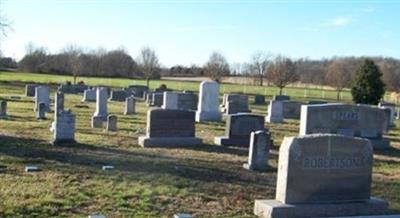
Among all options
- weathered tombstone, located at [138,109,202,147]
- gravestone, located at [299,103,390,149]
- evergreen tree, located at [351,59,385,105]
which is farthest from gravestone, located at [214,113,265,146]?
evergreen tree, located at [351,59,385,105]

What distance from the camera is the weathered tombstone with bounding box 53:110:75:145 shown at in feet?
53.4

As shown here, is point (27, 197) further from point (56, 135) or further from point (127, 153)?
point (56, 135)

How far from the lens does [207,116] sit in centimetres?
2591

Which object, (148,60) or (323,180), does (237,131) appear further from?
(148,60)

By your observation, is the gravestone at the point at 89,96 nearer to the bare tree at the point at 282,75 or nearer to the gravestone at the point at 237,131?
the gravestone at the point at 237,131

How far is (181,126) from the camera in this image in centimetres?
1767

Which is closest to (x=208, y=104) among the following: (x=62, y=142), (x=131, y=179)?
(x=62, y=142)

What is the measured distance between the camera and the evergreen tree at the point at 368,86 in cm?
4025

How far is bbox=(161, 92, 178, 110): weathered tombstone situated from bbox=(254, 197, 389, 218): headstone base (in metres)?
19.2

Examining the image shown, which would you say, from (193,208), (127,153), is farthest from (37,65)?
(193,208)

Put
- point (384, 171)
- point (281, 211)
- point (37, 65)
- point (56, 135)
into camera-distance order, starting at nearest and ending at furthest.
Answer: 1. point (281, 211)
2. point (384, 171)
3. point (56, 135)
4. point (37, 65)

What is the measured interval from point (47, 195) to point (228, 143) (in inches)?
347

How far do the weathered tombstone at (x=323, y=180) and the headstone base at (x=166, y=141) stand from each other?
26.2 ft

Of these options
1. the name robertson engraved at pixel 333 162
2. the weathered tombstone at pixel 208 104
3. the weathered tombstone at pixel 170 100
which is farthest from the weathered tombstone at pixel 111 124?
the name robertson engraved at pixel 333 162
